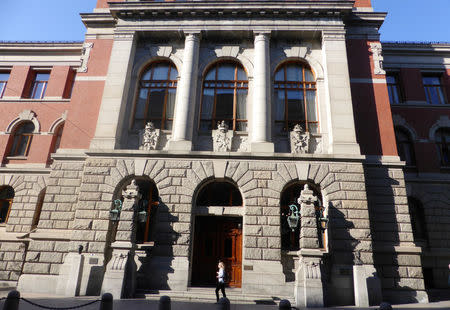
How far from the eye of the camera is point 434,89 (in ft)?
65.2

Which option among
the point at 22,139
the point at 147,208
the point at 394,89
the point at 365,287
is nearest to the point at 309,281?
the point at 365,287

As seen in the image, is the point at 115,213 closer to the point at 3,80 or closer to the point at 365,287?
the point at 365,287

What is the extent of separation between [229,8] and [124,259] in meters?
13.5

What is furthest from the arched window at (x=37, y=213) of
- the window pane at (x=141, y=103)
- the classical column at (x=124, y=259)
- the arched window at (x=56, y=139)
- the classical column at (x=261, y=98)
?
the classical column at (x=261, y=98)

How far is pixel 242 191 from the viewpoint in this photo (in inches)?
519

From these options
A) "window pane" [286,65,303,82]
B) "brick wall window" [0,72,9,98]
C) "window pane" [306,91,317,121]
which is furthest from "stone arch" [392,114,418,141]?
"brick wall window" [0,72,9,98]

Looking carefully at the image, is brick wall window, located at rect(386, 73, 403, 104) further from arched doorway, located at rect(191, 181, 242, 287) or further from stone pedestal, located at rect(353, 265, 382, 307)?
arched doorway, located at rect(191, 181, 242, 287)

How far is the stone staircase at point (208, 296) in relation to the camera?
11.0 m

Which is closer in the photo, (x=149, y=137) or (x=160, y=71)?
(x=149, y=137)

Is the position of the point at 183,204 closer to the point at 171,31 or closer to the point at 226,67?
the point at 226,67

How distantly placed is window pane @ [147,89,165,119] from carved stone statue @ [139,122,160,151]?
90 centimetres

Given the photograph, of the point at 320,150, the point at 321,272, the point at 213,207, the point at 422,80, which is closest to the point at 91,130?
the point at 213,207

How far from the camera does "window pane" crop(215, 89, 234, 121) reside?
1525cm

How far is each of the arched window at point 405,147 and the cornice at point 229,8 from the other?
831cm
